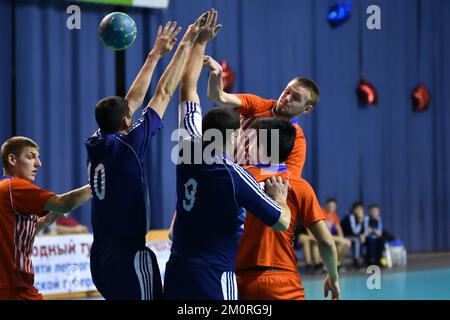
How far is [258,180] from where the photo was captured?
13.4 feet

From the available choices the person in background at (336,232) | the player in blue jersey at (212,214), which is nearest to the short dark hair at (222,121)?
the player in blue jersey at (212,214)

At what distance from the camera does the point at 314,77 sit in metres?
14.5

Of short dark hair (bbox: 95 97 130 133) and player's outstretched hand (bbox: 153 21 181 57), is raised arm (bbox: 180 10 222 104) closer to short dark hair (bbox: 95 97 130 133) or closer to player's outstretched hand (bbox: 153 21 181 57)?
player's outstretched hand (bbox: 153 21 181 57)

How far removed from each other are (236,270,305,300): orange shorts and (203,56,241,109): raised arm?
1.38 m

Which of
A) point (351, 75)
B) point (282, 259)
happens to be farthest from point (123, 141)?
point (351, 75)

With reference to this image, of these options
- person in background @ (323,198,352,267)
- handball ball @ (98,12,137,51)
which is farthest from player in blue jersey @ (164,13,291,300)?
person in background @ (323,198,352,267)

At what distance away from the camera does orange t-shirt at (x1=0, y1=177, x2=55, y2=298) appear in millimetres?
4344

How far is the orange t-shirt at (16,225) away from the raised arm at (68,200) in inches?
2.2

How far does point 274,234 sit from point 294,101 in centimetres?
117

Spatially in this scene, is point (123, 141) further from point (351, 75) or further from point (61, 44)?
point (351, 75)

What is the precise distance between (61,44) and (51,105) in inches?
40.7

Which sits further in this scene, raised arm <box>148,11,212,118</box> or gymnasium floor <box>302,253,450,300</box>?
gymnasium floor <box>302,253,450,300</box>

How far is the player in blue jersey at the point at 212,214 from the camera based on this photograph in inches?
144

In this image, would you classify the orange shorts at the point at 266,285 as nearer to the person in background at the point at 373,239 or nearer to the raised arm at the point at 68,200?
the raised arm at the point at 68,200
